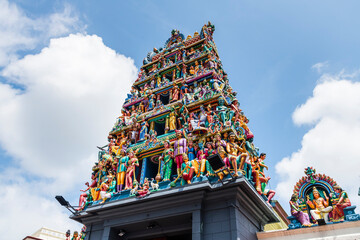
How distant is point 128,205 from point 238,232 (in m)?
6.17

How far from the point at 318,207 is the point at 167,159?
27.3ft

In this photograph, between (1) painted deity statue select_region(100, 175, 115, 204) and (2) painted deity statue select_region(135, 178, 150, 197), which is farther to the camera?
(1) painted deity statue select_region(100, 175, 115, 204)

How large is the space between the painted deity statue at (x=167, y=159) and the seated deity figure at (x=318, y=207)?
7495mm

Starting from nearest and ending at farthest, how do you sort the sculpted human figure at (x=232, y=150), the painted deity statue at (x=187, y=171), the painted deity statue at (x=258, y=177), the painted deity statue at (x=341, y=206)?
the painted deity statue at (x=341, y=206) → the sculpted human figure at (x=232, y=150) → the painted deity statue at (x=187, y=171) → the painted deity statue at (x=258, y=177)

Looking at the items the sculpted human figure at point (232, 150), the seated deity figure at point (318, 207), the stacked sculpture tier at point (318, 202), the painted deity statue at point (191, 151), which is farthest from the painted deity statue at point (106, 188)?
the seated deity figure at point (318, 207)

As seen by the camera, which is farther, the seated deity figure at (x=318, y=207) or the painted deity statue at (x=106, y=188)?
the painted deity statue at (x=106, y=188)

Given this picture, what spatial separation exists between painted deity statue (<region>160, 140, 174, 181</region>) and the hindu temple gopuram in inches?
2.4

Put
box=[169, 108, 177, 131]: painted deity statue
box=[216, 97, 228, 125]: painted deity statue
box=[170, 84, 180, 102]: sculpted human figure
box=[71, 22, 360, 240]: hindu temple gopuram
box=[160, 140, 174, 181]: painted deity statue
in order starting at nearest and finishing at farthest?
1. box=[71, 22, 360, 240]: hindu temple gopuram
2. box=[160, 140, 174, 181]: painted deity statue
3. box=[216, 97, 228, 125]: painted deity statue
4. box=[169, 108, 177, 131]: painted deity statue
5. box=[170, 84, 180, 102]: sculpted human figure

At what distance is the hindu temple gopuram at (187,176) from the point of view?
13.6 metres

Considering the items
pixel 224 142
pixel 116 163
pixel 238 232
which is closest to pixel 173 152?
pixel 224 142

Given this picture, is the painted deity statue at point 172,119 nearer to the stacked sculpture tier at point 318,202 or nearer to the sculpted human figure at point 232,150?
the sculpted human figure at point 232,150

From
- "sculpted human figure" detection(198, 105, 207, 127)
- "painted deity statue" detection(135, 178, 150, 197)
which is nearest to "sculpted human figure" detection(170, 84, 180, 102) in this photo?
"sculpted human figure" detection(198, 105, 207, 127)

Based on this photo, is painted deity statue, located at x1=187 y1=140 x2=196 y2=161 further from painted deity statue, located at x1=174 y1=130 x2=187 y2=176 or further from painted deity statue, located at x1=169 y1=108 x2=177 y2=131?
painted deity statue, located at x1=169 y1=108 x2=177 y2=131

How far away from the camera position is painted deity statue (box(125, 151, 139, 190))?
17098 millimetres
